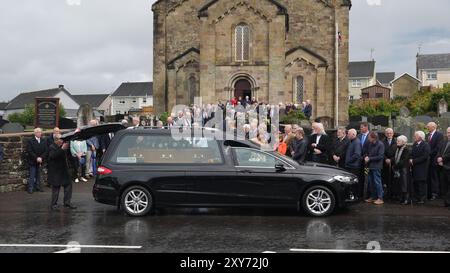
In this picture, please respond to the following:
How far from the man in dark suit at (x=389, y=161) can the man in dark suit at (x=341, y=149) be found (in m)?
0.96

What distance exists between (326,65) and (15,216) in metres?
31.2

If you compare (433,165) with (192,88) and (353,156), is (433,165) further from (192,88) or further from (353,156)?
(192,88)

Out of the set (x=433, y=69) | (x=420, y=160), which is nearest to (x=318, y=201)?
(x=420, y=160)

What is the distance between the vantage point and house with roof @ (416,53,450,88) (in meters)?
103

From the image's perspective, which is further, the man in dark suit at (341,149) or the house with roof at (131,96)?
the house with roof at (131,96)

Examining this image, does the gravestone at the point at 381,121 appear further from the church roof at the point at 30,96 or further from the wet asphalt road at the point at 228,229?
the church roof at the point at 30,96

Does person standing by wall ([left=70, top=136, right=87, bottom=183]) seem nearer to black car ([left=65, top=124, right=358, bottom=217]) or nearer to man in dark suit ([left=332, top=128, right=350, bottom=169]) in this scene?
black car ([left=65, top=124, right=358, bottom=217])

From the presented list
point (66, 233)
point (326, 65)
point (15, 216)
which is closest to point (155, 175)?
point (66, 233)

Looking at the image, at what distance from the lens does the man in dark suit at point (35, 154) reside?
14.9 m

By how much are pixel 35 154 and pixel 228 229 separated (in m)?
7.64

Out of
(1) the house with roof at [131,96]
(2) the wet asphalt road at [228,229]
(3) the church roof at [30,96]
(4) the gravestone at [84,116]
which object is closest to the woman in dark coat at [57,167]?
(2) the wet asphalt road at [228,229]

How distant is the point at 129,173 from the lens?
36.1 feet

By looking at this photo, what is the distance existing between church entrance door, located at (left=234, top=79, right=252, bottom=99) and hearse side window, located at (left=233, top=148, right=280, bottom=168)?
87.7 feet
